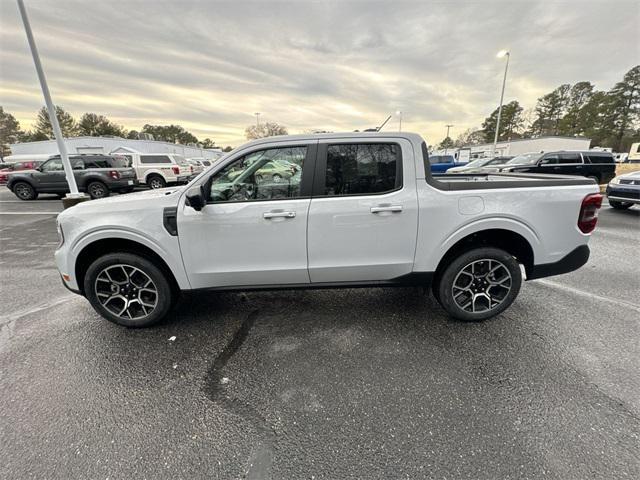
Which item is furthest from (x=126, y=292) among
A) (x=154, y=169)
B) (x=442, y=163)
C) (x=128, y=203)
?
(x=442, y=163)

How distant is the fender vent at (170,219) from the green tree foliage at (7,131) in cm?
8838

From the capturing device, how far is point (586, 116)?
53188 mm

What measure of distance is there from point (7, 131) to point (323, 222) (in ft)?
308

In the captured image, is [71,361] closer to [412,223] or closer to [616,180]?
[412,223]

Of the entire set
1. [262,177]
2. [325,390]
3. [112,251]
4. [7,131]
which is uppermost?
[7,131]

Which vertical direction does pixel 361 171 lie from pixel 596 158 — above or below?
above

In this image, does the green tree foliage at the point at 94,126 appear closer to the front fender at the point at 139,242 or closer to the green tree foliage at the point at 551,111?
the front fender at the point at 139,242

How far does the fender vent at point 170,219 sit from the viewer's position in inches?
105

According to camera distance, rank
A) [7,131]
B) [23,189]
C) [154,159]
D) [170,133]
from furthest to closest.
Result: [170,133] → [7,131] → [154,159] → [23,189]

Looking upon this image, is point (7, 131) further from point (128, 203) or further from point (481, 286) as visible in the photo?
point (481, 286)

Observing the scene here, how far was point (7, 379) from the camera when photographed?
7.89 feet

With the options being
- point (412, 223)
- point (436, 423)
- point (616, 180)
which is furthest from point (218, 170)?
point (616, 180)

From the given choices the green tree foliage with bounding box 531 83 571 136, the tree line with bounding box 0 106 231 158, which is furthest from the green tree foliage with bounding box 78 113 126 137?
the green tree foliage with bounding box 531 83 571 136

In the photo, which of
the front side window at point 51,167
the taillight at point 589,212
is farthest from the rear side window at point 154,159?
the taillight at point 589,212
